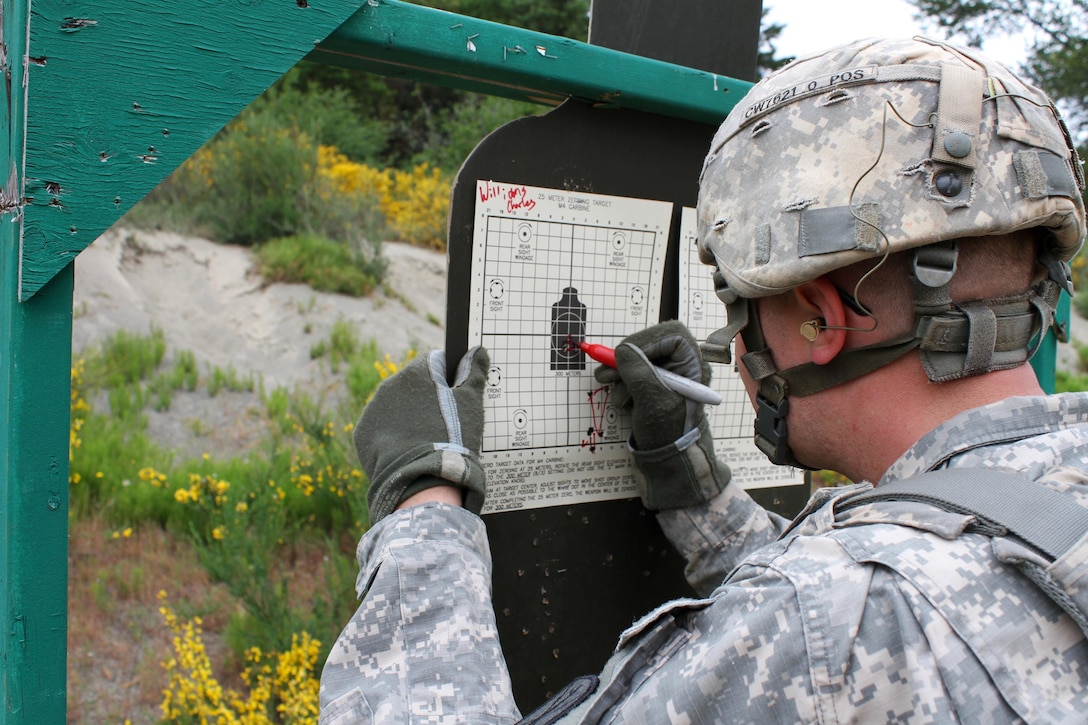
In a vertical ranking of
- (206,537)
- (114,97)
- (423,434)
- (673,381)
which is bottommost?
(206,537)

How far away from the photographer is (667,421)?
1.73 m

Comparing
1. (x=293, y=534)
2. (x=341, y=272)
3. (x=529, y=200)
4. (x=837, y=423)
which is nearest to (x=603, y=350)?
(x=529, y=200)

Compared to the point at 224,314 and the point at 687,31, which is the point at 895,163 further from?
the point at 224,314

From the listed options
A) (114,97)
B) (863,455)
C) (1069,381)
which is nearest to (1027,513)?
(863,455)

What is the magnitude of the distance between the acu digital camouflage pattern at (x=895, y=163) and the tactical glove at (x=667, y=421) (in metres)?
0.49

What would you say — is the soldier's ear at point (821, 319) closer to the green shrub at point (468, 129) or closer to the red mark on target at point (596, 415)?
the red mark on target at point (596, 415)

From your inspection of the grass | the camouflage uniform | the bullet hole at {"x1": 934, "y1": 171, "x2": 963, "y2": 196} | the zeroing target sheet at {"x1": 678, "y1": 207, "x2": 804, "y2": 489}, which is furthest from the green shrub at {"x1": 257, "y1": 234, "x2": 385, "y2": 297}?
the bullet hole at {"x1": 934, "y1": 171, "x2": 963, "y2": 196}

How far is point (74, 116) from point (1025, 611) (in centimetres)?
130

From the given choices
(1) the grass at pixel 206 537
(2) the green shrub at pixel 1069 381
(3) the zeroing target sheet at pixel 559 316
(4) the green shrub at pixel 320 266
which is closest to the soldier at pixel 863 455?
(3) the zeroing target sheet at pixel 559 316

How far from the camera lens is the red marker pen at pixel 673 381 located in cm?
168

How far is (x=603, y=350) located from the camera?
175 cm

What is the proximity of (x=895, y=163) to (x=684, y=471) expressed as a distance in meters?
0.82

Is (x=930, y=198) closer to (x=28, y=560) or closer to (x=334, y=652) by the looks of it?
(x=334, y=652)

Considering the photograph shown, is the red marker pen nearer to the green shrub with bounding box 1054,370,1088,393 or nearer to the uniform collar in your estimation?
the uniform collar
